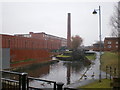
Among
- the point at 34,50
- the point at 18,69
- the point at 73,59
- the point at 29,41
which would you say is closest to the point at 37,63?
the point at 34,50

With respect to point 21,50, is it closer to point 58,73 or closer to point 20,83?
point 58,73

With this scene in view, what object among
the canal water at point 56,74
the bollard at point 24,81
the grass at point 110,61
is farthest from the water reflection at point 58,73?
the bollard at point 24,81

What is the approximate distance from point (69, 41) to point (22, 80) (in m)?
54.9

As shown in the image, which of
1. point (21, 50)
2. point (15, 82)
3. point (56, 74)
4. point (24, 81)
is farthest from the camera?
point (21, 50)

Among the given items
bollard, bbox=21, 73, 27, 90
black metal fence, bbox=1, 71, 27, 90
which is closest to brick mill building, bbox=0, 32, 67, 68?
black metal fence, bbox=1, 71, 27, 90

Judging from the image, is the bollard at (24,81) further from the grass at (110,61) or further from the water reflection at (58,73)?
the grass at (110,61)

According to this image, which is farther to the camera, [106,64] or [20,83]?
[106,64]

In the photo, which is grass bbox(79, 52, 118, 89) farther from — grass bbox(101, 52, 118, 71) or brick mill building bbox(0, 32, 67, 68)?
brick mill building bbox(0, 32, 67, 68)

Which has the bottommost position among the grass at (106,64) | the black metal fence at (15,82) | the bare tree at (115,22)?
the grass at (106,64)

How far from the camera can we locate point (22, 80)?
4.44 metres

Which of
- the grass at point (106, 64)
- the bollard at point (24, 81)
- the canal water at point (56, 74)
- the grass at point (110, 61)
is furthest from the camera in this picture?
the grass at point (110, 61)

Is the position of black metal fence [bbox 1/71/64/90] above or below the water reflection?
above

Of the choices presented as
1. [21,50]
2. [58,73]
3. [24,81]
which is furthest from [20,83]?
[21,50]

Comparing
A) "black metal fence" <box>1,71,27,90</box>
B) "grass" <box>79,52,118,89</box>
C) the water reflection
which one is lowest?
the water reflection
